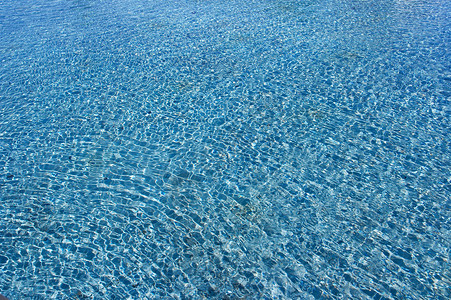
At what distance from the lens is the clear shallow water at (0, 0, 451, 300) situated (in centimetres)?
242

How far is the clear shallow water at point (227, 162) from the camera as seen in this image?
95.3 inches

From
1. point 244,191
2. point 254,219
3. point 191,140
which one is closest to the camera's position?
point 254,219

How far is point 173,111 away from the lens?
402 cm

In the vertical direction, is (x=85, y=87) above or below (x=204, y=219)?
above

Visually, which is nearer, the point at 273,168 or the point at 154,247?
the point at 154,247

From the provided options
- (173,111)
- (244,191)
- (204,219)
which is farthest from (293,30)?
(204,219)

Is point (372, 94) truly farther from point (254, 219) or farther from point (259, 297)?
point (259, 297)

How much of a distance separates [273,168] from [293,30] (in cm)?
340

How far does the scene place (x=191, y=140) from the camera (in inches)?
142

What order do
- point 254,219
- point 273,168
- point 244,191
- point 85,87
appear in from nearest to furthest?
point 254,219
point 244,191
point 273,168
point 85,87

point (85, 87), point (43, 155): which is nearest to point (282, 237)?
point (43, 155)

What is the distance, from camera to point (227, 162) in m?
3.32

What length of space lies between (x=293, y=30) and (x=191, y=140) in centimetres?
325

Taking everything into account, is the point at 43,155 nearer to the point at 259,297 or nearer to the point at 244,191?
the point at 244,191
